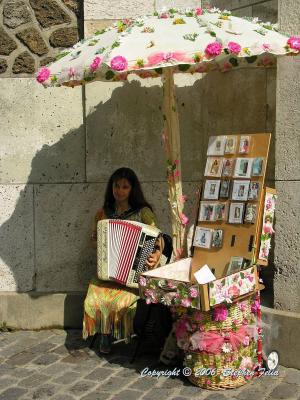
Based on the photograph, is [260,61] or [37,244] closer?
[260,61]

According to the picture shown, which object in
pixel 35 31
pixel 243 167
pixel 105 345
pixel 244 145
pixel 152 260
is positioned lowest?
pixel 105 345

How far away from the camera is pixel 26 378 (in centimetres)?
406

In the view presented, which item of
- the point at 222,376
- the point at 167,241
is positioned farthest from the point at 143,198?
the point at 222,376

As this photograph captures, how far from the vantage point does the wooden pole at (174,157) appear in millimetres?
4207

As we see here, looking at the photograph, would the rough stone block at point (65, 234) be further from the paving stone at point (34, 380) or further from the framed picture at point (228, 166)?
the framed picture at point (228, 166)

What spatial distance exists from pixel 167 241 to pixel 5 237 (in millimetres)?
1614

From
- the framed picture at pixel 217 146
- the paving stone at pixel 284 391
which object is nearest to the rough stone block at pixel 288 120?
the framed picture at pixel 217 146

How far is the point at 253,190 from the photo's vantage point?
3.85m

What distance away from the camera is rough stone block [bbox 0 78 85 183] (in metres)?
5.06

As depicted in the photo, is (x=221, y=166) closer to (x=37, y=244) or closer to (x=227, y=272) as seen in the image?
(x=227, y=272)

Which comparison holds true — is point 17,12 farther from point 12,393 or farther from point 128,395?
point 128,395

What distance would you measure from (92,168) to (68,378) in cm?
187

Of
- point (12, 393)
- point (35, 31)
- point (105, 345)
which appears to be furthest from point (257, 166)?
point (35, 31)

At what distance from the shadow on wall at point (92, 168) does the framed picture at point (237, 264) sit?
3.51 ft
